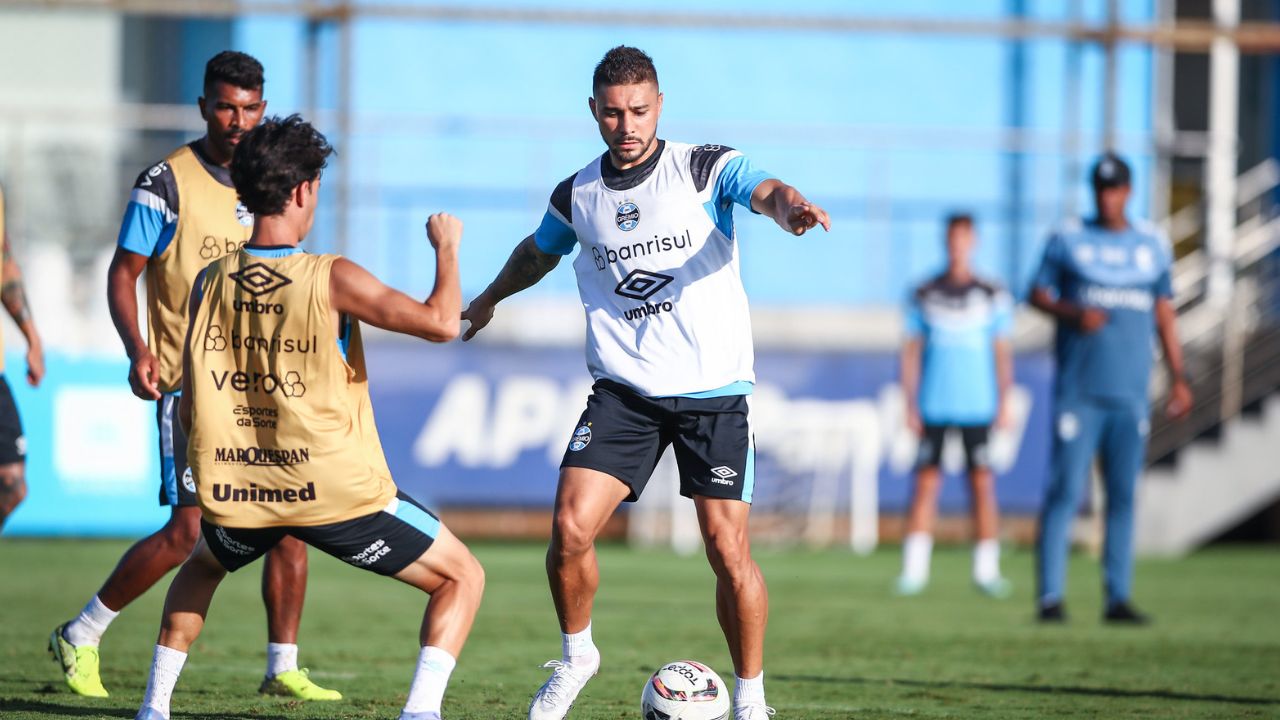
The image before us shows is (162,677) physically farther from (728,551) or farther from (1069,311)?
(1069,311)

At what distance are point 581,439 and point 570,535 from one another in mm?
334

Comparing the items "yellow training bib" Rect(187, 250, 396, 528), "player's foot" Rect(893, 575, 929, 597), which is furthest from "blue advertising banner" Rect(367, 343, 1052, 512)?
"yellow training bib" Rect(187, 250, 396, 528)

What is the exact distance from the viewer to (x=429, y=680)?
526 cm

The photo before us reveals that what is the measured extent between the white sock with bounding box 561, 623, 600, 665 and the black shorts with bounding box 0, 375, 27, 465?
247cm

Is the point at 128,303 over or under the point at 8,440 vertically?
over

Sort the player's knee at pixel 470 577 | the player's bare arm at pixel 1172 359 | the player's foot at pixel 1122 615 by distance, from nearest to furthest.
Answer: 1. the player's knee at pixel 470 577
2. the player's foot at pixel 1122 615
3. the player's bare arm at pixel 1172 359

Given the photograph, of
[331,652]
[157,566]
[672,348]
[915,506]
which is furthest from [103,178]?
[672,348]

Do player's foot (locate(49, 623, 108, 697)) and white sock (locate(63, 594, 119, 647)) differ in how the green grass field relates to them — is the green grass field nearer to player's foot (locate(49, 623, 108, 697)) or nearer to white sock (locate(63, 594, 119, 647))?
player's foot (locate(49, 623, 108, 697))

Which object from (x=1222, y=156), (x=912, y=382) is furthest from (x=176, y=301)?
(x=1222, y=156)

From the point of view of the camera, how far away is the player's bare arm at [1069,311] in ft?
33.2

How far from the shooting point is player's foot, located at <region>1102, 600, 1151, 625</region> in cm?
1009

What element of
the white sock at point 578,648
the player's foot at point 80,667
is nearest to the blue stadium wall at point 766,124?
the player's foot at point 80,667

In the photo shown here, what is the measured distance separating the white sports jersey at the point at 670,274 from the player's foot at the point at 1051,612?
4.61m

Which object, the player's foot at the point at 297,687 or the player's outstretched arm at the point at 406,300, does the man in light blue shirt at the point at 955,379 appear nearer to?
the player's foot at the point at 297,687
